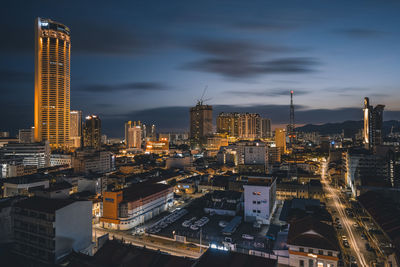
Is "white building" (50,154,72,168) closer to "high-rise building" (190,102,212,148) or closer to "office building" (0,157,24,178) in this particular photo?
A: "office building" (0,157,24,178)

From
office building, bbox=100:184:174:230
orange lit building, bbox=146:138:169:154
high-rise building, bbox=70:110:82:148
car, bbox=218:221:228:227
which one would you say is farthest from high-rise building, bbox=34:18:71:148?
car, bbox=218:221:228:227

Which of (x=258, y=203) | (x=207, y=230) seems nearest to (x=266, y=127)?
(x=258, y=203)

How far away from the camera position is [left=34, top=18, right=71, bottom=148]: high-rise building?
198 feet

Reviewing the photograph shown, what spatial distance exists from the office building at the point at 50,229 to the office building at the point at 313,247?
11.3m

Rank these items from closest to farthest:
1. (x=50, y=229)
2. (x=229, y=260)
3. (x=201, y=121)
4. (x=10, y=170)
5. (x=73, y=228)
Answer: (x=229, y=260) < (x=50, y=229) < (x=73, y=228) < (x=10, y=170) < (x=201, y=121)

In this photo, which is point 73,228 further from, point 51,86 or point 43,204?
point 51,86

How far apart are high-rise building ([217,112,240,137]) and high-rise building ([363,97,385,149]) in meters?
70.0

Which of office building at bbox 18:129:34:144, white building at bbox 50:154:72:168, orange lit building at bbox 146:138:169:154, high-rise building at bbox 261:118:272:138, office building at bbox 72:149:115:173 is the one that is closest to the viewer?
office building at bbox 72:149:115:173

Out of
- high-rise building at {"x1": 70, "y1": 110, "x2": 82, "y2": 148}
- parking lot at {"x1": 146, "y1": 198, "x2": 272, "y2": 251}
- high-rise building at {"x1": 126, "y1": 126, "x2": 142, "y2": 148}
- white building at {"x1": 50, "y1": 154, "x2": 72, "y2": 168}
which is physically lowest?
parking lot at {"x1": 146, "y1": 198, "x2": 272, "y2": 251}

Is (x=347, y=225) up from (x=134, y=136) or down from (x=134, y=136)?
down

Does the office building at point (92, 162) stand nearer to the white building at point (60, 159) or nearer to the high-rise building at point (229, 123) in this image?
the white building at point (60, 159)

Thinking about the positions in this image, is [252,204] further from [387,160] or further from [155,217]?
[387,160]

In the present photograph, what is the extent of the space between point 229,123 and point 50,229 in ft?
357

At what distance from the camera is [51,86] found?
61281 mm
